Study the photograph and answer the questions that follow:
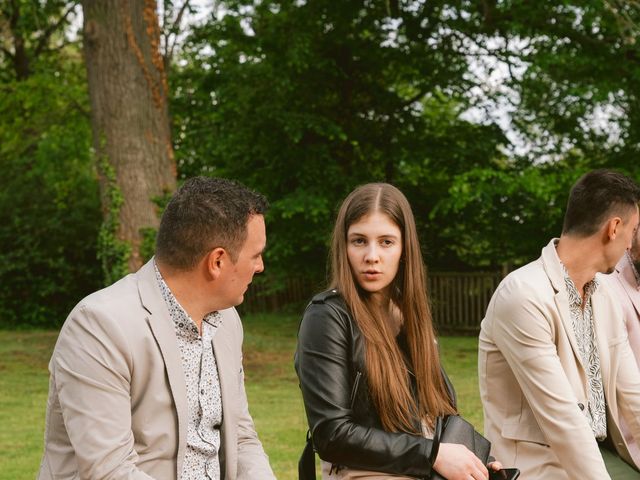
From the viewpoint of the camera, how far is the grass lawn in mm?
8023

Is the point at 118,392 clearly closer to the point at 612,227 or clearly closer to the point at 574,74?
the point at 612,227

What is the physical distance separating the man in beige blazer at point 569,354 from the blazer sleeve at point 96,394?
1.82 m

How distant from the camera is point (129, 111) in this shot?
42.3 feet

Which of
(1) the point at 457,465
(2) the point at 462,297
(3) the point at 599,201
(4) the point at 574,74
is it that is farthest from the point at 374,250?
(2) the point at 462,297

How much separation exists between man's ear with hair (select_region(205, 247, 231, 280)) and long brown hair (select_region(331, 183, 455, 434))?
30.3 inches

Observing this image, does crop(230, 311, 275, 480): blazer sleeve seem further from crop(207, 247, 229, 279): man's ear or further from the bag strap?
crop(207, 247, 229, 279): man's ear

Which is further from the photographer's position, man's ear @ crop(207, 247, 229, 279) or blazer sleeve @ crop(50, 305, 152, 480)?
man's ear @ crop(207, 247, 229, 279)

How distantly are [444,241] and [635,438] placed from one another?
55.4 feet

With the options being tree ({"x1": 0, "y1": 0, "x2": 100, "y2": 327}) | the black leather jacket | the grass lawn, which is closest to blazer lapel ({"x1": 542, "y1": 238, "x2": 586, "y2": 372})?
the black leather jacket

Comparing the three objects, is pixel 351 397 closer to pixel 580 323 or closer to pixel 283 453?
pixel 580 323

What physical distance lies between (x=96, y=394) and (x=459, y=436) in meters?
1.48

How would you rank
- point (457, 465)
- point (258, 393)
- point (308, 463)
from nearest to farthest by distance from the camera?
point (457, 465), point (308, 463), point (258, 393)

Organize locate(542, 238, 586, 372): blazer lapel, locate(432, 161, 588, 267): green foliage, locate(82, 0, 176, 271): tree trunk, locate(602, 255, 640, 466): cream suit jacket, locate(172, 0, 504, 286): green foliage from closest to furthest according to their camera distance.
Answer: locate(542, 238, 586, 372): blazer lapel < locate(602, 255, 640, 466): cream suit jacket < locate(82, 0, 176, 271): tree trunk < locate(432, 161, 588, 267): green foliage < locate(172, 0, 504, 286): green foliage

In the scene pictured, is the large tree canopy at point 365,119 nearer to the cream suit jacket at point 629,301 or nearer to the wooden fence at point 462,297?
the wooden fence at point 462,297
